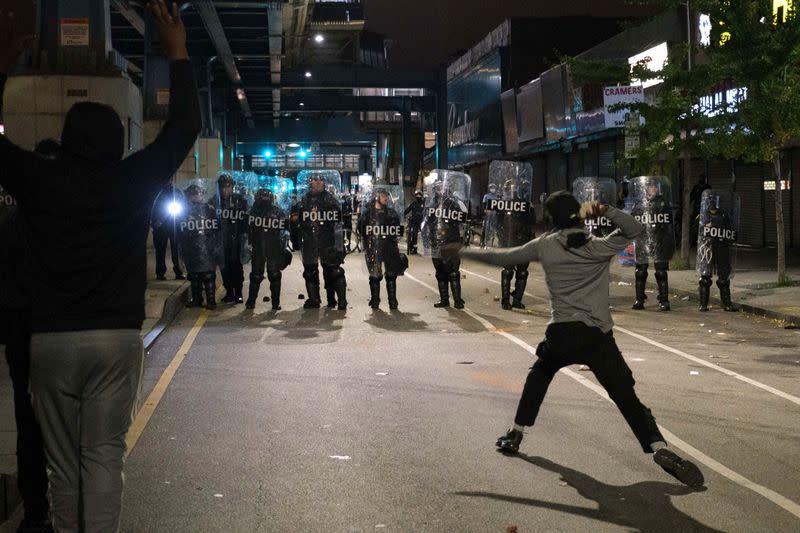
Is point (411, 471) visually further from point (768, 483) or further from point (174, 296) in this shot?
point (174, 296)

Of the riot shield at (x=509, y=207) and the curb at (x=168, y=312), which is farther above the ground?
the riot shield at (x=509, y=207)

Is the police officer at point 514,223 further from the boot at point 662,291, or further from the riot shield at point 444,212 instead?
the boot at point 662,291

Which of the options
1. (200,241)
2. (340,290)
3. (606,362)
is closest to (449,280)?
(340,290)

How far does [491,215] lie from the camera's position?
19453 millimetres

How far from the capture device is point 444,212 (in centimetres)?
1909

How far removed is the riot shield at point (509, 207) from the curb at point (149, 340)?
16.9 ft

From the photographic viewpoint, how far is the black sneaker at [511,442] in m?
7.84

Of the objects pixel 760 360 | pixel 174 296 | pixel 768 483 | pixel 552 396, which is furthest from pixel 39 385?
pixel 174 296

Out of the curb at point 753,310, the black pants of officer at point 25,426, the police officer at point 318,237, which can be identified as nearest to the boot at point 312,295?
the police officer at point 318,237

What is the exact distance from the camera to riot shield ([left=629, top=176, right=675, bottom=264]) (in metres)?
18.4

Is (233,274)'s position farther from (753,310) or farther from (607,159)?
(607,159)

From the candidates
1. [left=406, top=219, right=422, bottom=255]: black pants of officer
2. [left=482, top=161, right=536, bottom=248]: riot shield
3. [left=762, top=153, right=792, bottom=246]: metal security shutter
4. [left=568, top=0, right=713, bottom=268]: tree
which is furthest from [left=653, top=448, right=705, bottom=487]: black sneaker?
[left=406, top=219, right=422, bottom=255]: black pants of officer

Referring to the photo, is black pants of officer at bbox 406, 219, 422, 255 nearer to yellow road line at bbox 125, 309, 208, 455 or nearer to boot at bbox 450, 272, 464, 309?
boot at bbox 450, 272, 464, 309

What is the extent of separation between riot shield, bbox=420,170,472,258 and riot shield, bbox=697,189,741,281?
3.85 m
